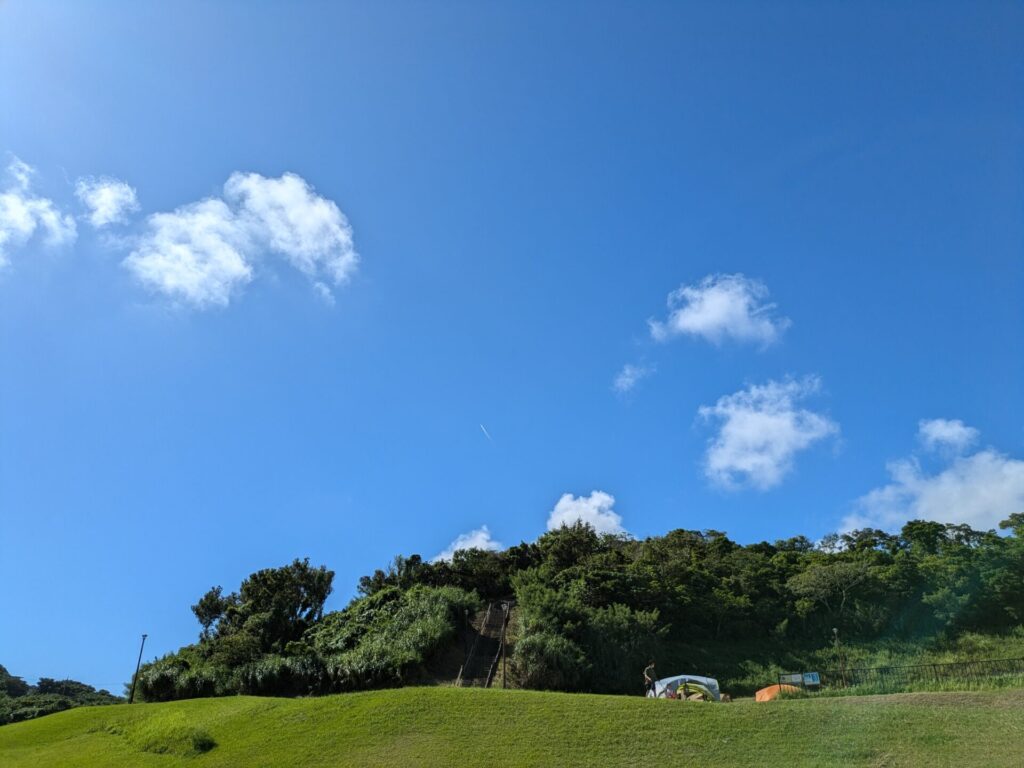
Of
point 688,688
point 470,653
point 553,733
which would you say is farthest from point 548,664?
point 553,733

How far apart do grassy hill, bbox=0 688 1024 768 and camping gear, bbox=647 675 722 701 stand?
3.64 m

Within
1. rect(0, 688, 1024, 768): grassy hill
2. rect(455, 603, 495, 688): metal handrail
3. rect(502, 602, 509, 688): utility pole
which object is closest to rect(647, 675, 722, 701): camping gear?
rect(0, 688, 1024, 768): grassy hill

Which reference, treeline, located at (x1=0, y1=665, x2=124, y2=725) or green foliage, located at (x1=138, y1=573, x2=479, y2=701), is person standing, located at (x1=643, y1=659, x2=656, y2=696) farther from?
treeline, located at (x1=0, y1=665, x2=124, y2=725)

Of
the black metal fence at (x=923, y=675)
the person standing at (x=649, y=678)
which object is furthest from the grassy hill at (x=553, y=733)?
the black metal fence at (x=923, y=675)

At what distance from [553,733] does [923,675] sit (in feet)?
53.3

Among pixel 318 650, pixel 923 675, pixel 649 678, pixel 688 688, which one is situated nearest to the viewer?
pixel 688 688

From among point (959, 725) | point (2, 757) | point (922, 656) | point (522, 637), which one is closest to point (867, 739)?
point (959, 725)

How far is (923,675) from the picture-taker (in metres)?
25.5

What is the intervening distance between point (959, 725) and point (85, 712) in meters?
30.8

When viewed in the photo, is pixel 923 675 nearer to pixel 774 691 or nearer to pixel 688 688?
pixel 774 691

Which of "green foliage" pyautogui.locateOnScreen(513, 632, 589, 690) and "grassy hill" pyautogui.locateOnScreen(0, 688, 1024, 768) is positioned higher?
"green foliage" pyautogui.locateOnScreen(513, 632, 589, 690)

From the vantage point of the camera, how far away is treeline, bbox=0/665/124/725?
46156 mm

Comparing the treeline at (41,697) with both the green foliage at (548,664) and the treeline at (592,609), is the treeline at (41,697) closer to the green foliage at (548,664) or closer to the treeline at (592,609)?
the treeline at (592,609)

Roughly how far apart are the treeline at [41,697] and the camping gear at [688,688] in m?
34.0
